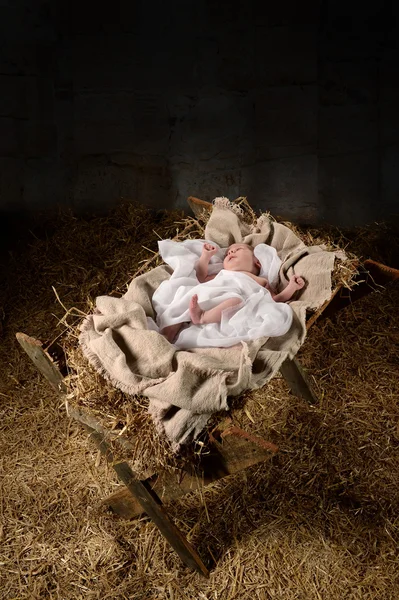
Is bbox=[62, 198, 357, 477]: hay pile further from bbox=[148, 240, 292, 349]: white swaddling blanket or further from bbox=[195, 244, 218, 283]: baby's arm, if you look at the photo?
bbox=[195, 244, 218, 283]: baby's arm

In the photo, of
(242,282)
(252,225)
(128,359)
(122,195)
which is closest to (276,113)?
(122,195)

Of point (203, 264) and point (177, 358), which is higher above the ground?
point (203, 264)

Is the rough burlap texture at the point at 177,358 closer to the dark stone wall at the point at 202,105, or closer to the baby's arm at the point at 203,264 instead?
the baby's arm at the point at 203,264

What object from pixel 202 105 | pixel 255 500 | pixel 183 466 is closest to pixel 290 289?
pixel 183 466

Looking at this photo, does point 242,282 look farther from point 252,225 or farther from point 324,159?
point 324,159

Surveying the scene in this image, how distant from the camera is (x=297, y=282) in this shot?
10.0 ft

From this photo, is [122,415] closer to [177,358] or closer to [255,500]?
[177,358]

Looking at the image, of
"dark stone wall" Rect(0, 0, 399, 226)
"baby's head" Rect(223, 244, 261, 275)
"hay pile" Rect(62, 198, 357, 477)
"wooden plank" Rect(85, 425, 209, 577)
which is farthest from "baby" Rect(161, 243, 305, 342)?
"dark stone wall" Rect(0, 0, 399, 226)

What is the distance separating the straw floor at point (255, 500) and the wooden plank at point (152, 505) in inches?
7.0

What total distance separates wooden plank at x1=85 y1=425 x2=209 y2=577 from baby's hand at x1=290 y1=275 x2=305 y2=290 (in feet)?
3.99

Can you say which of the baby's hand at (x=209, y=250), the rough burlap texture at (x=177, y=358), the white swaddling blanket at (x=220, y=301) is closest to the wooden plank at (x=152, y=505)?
the rough burlap texture at (x=177, y=358)

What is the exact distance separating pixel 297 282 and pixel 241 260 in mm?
339

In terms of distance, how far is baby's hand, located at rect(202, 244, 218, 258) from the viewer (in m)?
3.23

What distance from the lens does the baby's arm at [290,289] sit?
302 cm
